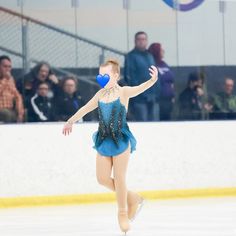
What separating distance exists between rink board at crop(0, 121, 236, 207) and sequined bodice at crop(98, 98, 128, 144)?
3.22m

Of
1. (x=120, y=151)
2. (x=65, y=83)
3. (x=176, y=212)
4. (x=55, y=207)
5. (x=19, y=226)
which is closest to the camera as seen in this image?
(x=120, y=151)

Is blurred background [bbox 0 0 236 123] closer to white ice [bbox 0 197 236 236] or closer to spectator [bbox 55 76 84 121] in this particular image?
spectator [bbox 55 76 84 121]

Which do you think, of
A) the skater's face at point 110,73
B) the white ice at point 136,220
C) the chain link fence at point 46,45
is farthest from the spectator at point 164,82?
the skater's face at point 110,73

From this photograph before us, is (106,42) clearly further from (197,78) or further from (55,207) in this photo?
(55,207)

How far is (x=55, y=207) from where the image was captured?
9.47 meters

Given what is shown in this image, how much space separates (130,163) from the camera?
1016 cm

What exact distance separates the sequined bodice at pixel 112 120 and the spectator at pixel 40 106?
342 cm

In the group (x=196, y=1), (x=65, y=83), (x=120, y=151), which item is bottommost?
(x=120, y=151)

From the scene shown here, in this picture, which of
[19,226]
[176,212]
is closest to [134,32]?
[176,212]

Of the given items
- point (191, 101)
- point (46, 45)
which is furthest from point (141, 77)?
point (46, 45)

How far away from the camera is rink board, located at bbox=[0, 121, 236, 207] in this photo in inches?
382

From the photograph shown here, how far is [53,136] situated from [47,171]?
0.38 metres

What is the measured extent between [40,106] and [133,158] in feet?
3.76

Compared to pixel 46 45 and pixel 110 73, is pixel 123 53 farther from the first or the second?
pixel 110 73
